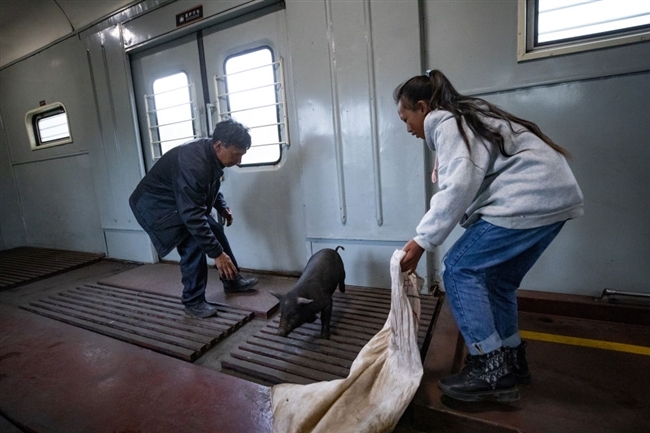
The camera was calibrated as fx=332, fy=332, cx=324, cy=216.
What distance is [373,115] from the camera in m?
2.83

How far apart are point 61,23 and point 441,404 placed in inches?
247

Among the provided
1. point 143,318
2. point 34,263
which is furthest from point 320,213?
point 34,263

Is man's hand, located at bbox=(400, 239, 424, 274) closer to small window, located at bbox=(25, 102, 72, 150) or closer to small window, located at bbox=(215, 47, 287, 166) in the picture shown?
small window, located at bbox=(215, 47, 287, 166)

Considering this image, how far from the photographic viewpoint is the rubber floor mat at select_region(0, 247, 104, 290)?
4.11m

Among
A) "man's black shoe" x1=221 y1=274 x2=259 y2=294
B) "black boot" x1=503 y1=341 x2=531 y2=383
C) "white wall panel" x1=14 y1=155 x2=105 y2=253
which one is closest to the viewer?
"black boot" x1=503 y1=341 x2=531 y2=383

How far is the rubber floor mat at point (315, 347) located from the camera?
187 centimetres

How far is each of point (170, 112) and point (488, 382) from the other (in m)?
4.26

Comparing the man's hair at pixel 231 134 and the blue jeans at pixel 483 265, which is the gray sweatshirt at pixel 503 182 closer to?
the blue jeans at pixel 483 265

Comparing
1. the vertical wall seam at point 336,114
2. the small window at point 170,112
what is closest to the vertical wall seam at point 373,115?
the vertical wall seam at point 336,114

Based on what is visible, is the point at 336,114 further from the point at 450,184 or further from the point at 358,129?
the point at 450,184

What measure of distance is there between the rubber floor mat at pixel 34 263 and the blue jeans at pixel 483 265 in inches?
193

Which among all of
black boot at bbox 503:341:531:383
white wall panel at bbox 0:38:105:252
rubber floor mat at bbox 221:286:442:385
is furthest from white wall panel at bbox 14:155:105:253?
black boot at bbox 503:341:531:383

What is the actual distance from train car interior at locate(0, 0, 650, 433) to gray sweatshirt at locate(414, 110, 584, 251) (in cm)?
12

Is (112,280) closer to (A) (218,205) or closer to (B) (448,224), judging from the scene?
(A) (218,205)
